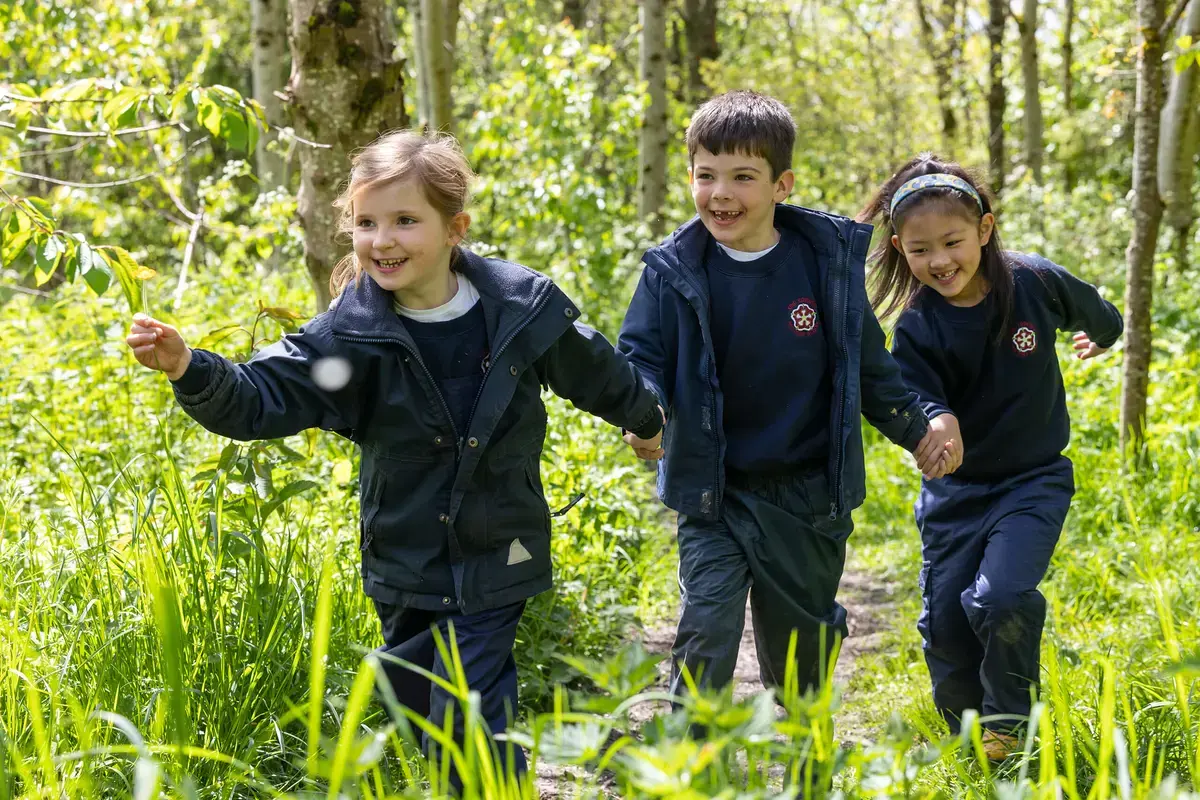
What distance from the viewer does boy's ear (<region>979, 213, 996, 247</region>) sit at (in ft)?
10.9

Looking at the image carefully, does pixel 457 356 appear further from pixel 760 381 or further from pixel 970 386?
pixel 970 386

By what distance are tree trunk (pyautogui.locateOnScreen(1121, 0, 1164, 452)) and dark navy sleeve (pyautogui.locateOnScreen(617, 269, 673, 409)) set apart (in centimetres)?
282


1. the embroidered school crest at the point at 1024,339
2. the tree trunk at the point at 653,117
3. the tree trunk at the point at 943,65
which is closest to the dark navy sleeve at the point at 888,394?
the embroidered school crest at the point at 1024,339

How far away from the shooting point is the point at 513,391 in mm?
2703

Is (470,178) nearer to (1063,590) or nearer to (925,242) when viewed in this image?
(925,242)

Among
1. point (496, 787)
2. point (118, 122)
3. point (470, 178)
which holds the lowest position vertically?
point (496, 787)

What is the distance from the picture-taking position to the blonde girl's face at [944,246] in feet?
10.6

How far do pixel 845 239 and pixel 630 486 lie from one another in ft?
9.40

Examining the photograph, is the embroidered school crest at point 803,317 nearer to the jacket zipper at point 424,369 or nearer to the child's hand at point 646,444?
the child's hand at point 646,444

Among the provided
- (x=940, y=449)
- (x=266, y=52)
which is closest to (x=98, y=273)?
(x=940, y=449)

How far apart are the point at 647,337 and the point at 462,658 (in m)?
1.01

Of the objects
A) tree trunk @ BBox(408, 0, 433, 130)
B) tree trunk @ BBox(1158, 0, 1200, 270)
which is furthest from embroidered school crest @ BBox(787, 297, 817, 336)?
tree trunk @ BBox(1158, 0, 1200, 270)

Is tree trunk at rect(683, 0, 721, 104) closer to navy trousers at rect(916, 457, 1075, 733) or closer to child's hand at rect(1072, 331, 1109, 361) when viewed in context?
child's hand at rect(1072, 331, 1109, 361)

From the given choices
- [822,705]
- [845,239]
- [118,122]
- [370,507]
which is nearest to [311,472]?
[118,122]
